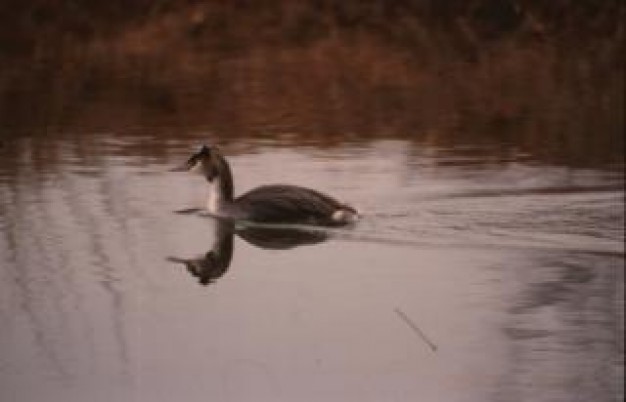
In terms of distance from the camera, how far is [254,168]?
1099cm

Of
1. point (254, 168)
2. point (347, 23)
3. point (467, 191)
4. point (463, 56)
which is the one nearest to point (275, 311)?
point (467, 191)

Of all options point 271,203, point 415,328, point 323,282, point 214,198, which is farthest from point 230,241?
point 415,328

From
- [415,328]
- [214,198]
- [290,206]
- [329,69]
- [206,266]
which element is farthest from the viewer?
[329,69]

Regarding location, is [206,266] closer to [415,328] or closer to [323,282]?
[323,282]

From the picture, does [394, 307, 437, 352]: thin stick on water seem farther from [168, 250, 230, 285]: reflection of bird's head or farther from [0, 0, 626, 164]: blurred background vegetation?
[0, 0, 626, 164]: blurred background vegetation

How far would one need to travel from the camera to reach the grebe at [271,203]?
9172 mm

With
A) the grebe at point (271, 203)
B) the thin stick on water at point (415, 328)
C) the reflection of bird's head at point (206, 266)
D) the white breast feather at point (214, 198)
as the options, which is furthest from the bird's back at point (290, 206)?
the thin stick on water at point (415, 328)

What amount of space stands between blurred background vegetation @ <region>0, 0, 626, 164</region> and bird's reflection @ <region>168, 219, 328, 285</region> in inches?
89.2

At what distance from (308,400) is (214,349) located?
84cm

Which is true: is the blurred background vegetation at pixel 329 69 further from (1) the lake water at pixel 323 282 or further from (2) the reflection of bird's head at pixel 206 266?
(2) the reflection of bird's head at pixel 206 266

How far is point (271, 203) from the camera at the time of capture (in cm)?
939

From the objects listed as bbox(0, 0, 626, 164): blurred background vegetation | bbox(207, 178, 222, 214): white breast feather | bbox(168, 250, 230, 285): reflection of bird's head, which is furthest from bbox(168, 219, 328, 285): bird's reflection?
bbox(0, 0, 626, 164): blurred background vegetation

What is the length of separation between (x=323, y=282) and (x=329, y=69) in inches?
321

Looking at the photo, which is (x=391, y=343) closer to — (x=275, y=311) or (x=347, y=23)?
(x=275, y=311)
